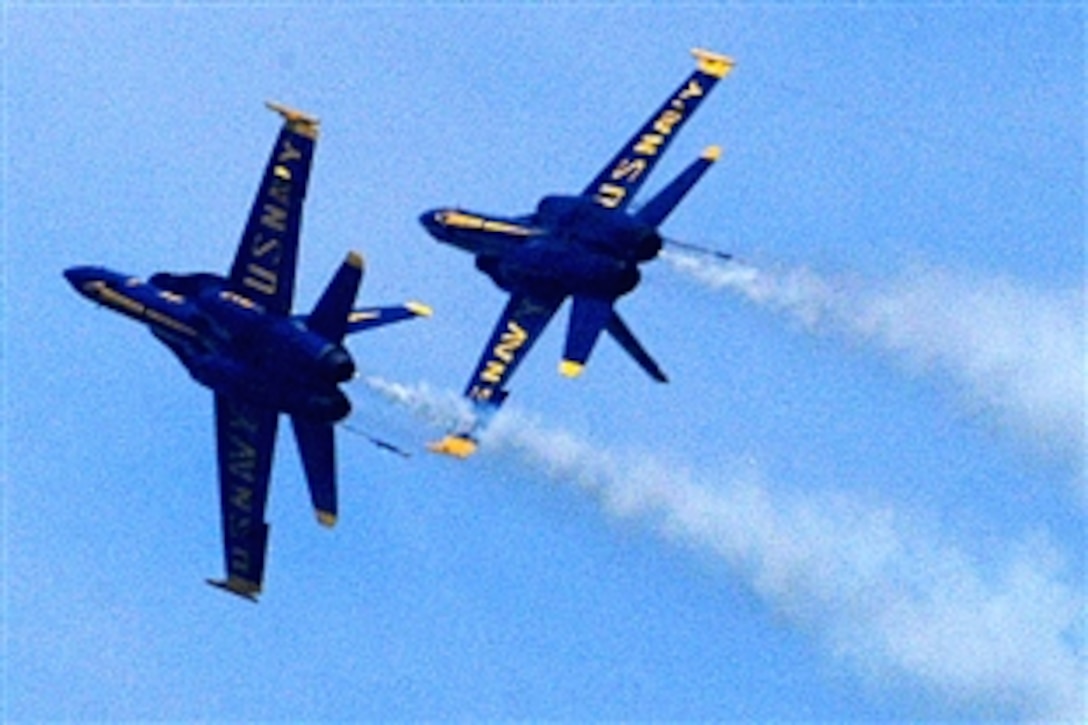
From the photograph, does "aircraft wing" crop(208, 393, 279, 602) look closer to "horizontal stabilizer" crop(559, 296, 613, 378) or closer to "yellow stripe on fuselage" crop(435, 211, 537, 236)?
"horizontal stabilizer" crop(559, 296, 613, 378)

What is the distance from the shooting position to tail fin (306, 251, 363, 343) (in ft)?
422

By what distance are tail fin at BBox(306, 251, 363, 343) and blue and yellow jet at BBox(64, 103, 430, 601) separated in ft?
0.12

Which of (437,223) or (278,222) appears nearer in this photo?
(278,222)

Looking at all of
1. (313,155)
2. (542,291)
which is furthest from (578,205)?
(313,155)

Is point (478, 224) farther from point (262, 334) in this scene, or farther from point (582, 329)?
point (262, 334)

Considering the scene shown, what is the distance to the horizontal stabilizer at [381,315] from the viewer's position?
135 m

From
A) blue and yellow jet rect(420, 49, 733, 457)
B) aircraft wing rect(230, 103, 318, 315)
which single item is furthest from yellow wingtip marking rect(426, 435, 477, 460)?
aircraft wing rect(230, 103, 318, 315)

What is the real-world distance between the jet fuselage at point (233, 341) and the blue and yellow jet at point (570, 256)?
19.1ft

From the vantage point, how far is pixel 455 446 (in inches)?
5295

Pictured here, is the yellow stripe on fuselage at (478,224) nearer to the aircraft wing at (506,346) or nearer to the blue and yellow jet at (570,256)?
the blue and yellow jet at (570,256)

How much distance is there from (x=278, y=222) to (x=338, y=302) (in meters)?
6.03

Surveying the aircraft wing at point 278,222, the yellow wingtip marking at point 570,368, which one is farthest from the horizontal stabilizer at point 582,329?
the aircraft wing at point 278,222

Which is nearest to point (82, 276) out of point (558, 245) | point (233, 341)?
point (233, 341)

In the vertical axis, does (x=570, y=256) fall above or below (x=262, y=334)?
above
